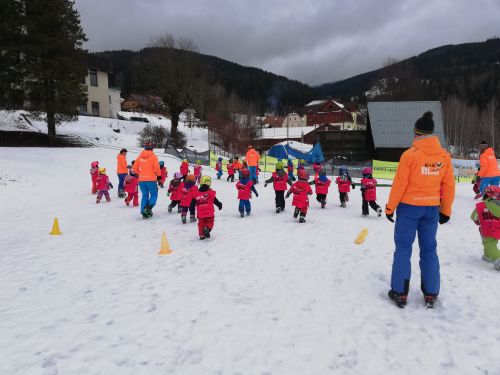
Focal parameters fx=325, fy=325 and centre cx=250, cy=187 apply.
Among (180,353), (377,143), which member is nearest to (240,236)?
(180,353)

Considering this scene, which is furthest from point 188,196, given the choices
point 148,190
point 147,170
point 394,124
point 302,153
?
point 394,124

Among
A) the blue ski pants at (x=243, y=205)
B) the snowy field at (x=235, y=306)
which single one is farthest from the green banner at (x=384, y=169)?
the blue ski pants at (x=243, y=205)

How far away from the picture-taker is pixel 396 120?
1395 inches

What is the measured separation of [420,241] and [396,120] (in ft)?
115

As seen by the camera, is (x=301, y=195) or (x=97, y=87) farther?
(x=97, y=87)

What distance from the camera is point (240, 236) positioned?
8.04 meters

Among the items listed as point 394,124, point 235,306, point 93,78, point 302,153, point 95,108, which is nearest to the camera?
point 235,306

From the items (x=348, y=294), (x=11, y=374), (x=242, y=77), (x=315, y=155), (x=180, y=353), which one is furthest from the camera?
(x=242, y=77)

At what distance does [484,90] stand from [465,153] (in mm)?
51075

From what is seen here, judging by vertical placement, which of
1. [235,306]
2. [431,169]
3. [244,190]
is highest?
[431,169]

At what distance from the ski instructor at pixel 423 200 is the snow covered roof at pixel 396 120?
1260 inches

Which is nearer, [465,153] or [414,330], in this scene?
[414,330]

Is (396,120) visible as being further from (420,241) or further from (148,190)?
(420,241)

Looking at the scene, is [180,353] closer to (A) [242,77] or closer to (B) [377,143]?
(B) [377,143]
